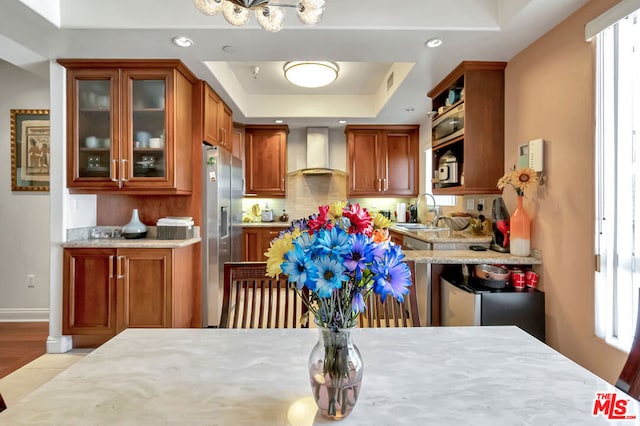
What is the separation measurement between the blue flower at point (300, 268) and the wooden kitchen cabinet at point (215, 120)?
284cm

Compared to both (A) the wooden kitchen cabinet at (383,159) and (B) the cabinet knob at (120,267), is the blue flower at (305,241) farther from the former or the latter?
(A) the wooden kitchen cabinet at (383,159)

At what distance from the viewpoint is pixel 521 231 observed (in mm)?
2371

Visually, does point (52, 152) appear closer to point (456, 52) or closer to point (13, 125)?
point (13, 125)

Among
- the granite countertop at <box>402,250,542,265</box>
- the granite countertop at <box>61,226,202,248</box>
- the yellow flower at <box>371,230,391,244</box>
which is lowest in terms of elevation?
the granite countertop at <box>402,250,542,265</box>

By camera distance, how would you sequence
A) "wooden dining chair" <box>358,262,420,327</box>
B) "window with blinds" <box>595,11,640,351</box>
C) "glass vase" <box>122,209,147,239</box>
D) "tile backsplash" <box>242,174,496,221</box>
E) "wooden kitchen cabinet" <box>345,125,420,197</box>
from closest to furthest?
1. "wooden dining chair" <box>358,262,420,327</box>
2. "window with blinds" <box>595,11,640,351</box>
3. "glass vase" <box>122,209,147,239</box>
4. "wooden kitchen cabinet" <box>345,125,420,197</box>
5. "tile backsplash" <box>242,174,496,221</box>

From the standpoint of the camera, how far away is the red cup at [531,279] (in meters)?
2.30

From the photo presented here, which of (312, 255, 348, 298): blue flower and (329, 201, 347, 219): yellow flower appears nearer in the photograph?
(312, 255, 348, 298): blue flower

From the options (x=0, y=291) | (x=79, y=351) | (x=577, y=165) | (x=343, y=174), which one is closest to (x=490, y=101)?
(x=577, y=165)

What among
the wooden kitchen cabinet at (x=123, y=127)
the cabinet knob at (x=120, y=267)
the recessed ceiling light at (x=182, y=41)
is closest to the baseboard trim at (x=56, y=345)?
the cabinet knob at (x=120, y=267)

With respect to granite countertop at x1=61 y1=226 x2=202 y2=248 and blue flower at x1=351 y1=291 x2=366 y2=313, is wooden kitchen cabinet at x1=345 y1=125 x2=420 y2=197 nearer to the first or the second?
granite countertop at x1=61 y1=226 x2=202 y2=248

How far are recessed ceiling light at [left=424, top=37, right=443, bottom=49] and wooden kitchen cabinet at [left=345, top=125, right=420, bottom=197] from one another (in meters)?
2.51

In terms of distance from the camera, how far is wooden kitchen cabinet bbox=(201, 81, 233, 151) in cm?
321

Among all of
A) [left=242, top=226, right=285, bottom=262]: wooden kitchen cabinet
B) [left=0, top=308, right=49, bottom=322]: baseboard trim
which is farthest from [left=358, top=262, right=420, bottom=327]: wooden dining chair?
[left=0, top=308, right=49, bottom=322]: baseboard trim

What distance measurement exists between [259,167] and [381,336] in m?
4.15
